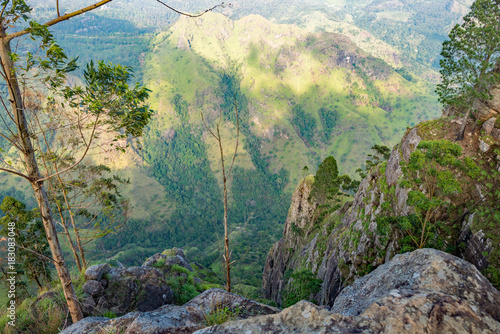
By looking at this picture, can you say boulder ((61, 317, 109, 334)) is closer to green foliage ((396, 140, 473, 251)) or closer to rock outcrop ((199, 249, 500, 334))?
rock outcrop ((199, 249, 500, 334))

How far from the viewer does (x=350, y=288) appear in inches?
368

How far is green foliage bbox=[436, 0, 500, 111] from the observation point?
16484 millimetres

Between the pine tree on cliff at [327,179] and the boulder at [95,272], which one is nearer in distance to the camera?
the boulder at [95,272]

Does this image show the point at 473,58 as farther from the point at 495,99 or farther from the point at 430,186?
the point at 430,186

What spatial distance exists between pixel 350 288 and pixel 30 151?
38.2 feet

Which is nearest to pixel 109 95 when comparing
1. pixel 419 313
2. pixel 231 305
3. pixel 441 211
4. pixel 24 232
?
→ pixel 231 305

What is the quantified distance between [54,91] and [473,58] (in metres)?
25.3

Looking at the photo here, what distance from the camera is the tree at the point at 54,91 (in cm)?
565

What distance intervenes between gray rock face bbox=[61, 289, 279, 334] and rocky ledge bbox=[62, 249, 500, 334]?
0.9 inches

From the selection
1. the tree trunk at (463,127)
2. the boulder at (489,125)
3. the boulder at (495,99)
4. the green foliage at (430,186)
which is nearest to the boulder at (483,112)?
the boulder at (495,99)

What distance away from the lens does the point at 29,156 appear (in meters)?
6.66

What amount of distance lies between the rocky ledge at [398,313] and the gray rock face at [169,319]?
0.08ft

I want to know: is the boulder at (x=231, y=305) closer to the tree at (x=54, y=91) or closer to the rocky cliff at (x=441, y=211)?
the tree at (x=54, y=91)

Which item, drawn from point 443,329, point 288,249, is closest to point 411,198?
point 443,329
